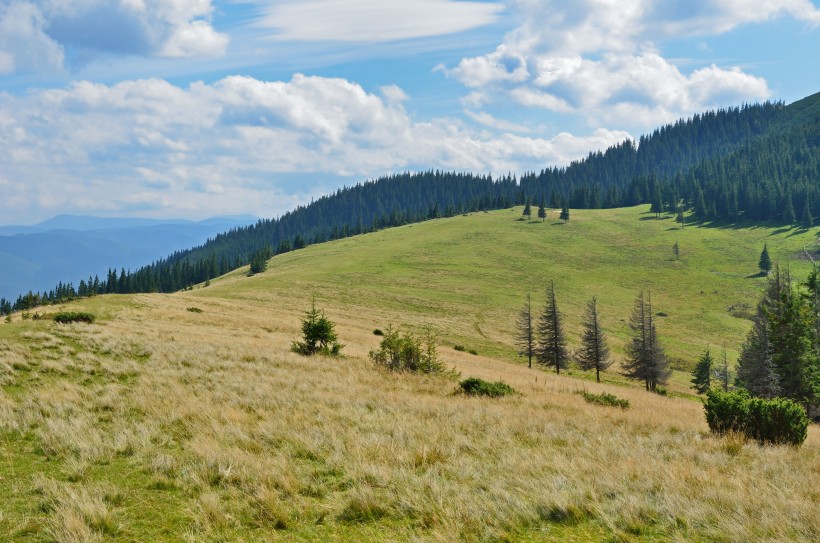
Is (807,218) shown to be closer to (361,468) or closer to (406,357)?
(406,357)

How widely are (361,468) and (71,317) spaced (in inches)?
1132

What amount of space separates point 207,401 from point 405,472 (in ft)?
23.8

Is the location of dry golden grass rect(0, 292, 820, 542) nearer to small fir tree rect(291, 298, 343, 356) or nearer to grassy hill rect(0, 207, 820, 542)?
grassy hill rect(0, 207, 820, 542)

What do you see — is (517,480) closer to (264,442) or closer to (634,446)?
(634,446)

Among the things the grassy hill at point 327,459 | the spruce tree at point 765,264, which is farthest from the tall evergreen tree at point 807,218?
the grassy hill at point 327,459

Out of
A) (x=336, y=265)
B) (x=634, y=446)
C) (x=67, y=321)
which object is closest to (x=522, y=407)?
(x=634, y=446)

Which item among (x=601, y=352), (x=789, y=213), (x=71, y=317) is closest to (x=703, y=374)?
(x=601, y=352)

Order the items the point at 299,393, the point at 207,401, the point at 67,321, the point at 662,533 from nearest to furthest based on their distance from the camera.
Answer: the point at 662,533 < the point at 207,401 < the point at 299,393 < the point at 67,321

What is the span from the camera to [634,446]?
9992 mm

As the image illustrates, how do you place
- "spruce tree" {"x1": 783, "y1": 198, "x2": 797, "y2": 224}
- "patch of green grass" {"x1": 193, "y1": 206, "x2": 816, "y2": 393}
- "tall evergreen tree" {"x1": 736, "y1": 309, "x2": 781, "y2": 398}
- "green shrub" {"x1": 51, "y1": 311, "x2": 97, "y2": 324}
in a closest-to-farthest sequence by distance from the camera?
1. "green shrub" {"x1": 51, "y1": 311, "x2": 97, "y2": 324}
2. "tall evergreen tree" {"x1": 736, "y1": 309, "x2": 781, "y2": 398}
3. "patch of green grass" {"x1": 193, "y1": 206, "x2": 816, "y2": 393}
4. "spruce tree" {"x1": 783, "y1": 198, "x2": 797, "y2": 224}

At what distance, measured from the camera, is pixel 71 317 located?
28.8 metres

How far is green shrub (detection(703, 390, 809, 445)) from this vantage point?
37.6ft

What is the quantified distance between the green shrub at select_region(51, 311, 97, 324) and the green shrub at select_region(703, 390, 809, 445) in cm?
3232

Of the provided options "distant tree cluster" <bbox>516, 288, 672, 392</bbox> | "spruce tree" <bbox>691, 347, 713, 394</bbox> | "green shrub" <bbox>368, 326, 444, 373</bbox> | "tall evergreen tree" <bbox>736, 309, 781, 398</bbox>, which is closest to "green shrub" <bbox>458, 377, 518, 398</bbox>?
"green shrub" <bbox>368, 326, 444, 373</bbox>
